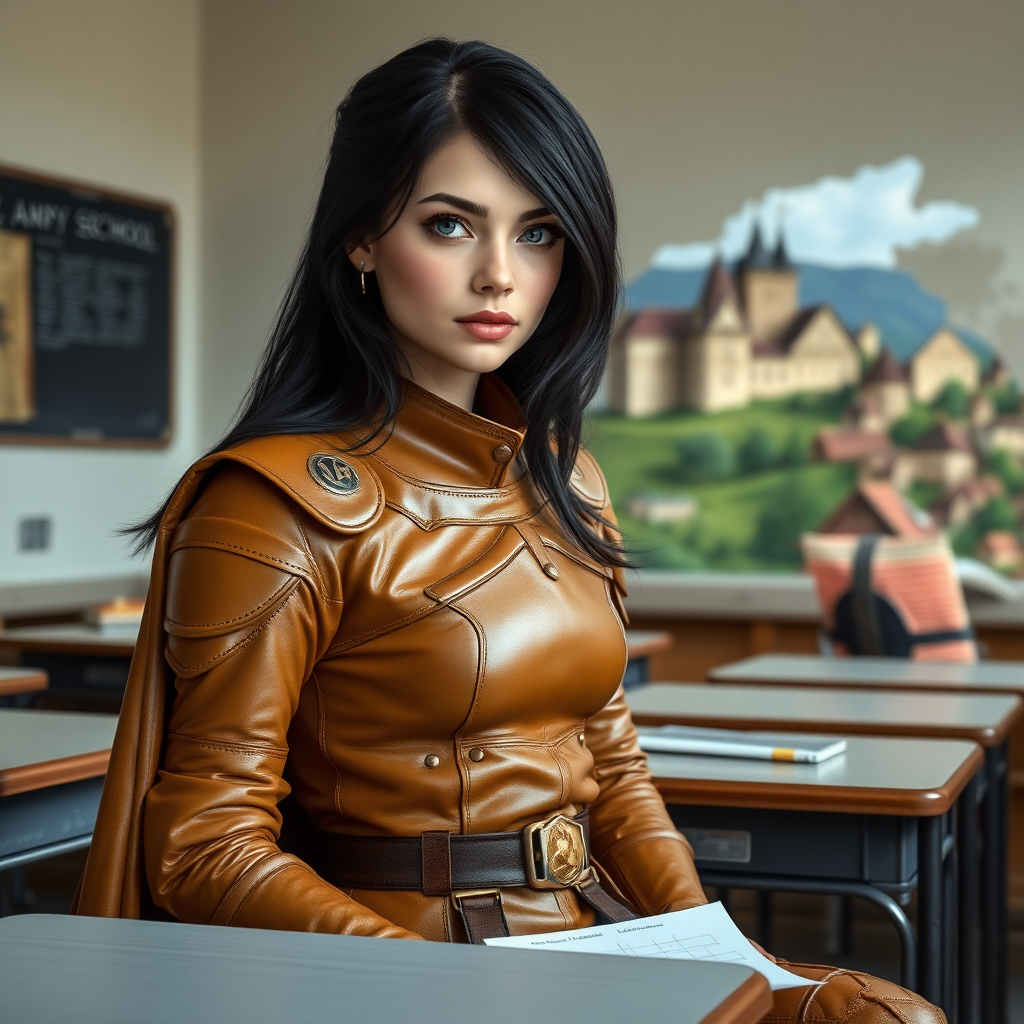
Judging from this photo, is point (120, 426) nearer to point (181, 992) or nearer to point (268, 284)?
point (268, 284)

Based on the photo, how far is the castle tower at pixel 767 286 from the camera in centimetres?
503

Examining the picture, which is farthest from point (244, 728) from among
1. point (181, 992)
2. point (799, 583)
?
point (799, 583)

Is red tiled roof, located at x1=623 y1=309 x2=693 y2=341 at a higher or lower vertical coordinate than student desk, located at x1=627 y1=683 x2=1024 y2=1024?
higher

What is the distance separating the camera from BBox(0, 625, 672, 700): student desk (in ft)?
12.5

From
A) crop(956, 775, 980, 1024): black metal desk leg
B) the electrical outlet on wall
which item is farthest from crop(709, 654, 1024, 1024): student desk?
the electrical outlet on wall

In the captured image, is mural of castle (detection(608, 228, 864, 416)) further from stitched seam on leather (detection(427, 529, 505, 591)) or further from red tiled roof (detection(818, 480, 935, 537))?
stitched seam on leather (detection(427, 529, 505, 591))

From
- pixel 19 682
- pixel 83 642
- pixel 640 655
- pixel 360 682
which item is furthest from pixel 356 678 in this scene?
pixel 640 655

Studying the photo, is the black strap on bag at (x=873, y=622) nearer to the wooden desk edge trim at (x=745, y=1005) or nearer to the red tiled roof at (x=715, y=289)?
the red tiled roof at (x=715, y=289)

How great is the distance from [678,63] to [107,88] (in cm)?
196

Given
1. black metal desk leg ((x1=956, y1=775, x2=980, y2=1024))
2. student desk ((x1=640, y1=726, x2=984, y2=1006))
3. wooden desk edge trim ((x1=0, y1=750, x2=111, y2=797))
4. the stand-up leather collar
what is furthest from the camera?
black metal desk leg ((x1=956, y1=775, x2=980, y2=1024))

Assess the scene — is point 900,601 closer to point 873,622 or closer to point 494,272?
point 873,622

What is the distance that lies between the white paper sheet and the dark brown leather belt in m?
0.04

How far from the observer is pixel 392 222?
51.1 inches

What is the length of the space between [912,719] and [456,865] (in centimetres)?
145
